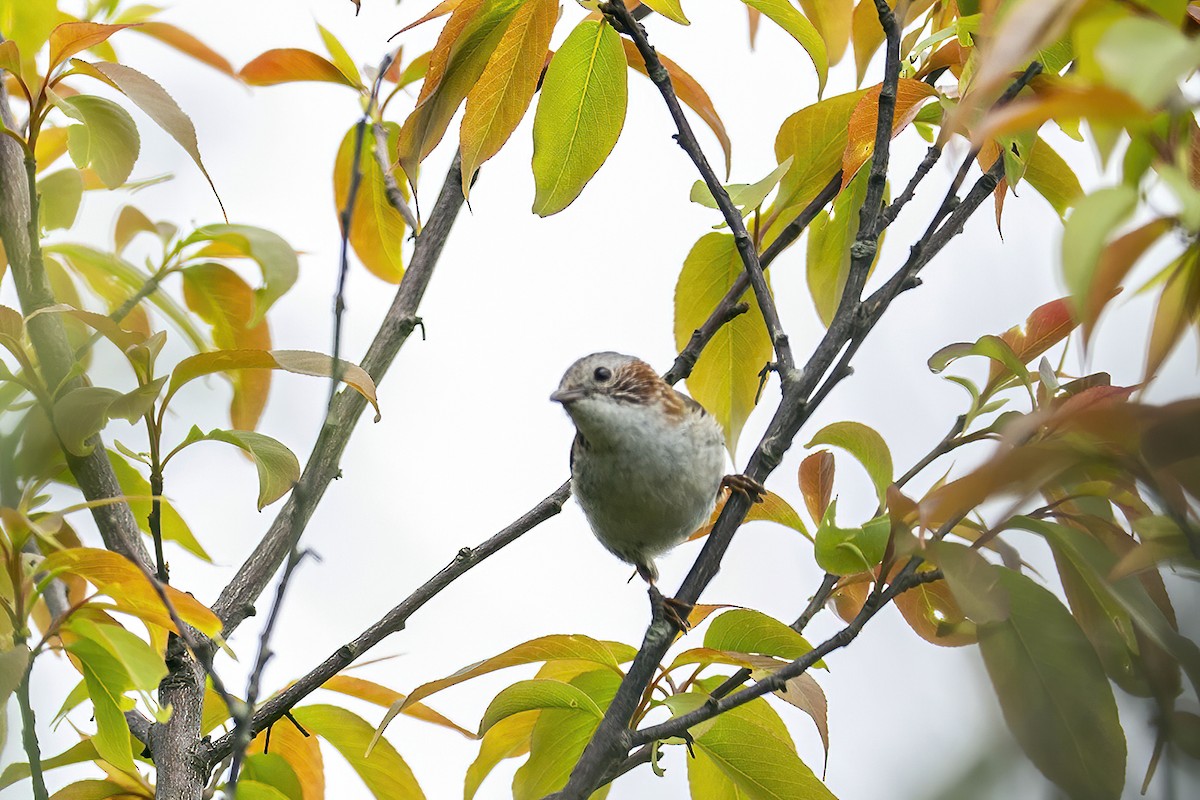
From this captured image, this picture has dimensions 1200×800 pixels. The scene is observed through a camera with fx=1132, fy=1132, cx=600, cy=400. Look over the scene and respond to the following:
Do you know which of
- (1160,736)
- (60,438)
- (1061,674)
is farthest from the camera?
(60,438)

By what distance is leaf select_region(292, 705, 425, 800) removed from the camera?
160cm

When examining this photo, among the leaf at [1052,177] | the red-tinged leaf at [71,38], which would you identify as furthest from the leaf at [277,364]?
the leaf at [1052,177]

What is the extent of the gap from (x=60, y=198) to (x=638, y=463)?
1.24 metres

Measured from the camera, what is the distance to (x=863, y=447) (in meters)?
1.48

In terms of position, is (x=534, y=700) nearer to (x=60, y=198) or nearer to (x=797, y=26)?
(x=797, y=26)

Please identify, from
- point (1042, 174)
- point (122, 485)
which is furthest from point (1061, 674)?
point (122, 485)

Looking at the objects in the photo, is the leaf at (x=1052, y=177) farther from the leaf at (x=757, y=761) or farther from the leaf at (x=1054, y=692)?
the leaf at (x=757, y=761)

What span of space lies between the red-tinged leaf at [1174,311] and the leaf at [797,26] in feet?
2.68

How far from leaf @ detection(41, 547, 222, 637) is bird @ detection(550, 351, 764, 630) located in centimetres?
134

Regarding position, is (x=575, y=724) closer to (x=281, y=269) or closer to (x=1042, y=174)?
(x=281, y=269)

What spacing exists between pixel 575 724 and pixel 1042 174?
979mm

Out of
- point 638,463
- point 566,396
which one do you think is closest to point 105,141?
point 566,396

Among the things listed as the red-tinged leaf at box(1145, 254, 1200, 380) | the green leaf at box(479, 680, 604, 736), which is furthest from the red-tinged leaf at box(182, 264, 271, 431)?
the red-tinged leaf at box(1145, 254, 1200, 380)

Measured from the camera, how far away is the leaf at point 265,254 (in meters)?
1.52
